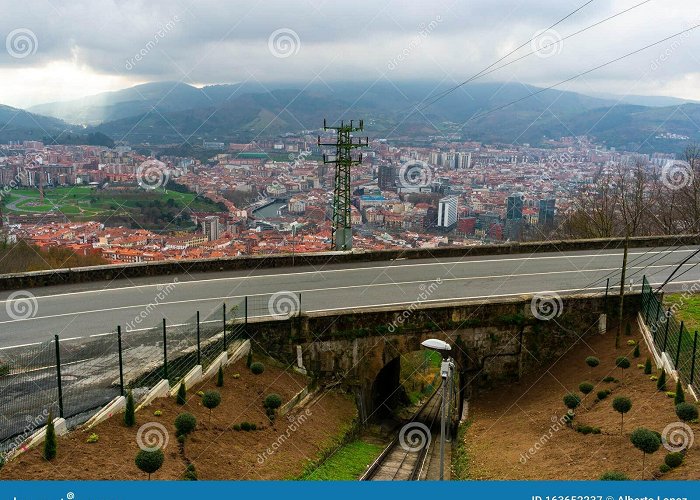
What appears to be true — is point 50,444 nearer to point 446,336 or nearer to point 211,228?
point 446,336

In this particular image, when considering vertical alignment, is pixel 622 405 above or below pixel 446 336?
above

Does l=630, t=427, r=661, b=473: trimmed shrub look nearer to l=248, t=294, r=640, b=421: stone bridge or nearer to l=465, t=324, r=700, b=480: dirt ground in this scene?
l=465, t=324, r=700, b=480: dirt ground

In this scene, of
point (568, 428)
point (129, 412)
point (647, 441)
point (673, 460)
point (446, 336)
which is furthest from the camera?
point (446, 336)

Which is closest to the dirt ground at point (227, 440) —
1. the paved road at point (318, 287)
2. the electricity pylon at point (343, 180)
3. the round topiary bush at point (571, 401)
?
the paved road at point (318, 287)

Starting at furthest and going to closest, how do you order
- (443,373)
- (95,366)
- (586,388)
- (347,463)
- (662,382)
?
(586,388) → (347,463) → (662,382) → (95,366) → (443,373)

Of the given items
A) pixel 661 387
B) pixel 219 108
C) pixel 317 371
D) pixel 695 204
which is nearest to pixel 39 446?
pixel 317 371

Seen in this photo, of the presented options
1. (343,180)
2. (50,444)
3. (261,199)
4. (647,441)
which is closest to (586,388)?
(647,441)

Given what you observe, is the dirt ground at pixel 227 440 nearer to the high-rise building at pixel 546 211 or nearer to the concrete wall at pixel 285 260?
the concrete wall at pixel 285 260

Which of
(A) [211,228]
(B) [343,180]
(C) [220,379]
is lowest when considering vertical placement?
(C) [220,379]

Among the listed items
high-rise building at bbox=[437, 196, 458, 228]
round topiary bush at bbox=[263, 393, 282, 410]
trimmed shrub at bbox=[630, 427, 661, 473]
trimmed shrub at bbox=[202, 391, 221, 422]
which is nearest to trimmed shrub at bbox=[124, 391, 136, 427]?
trimmed shrub at bbox=[202, 391, 221, 422]
